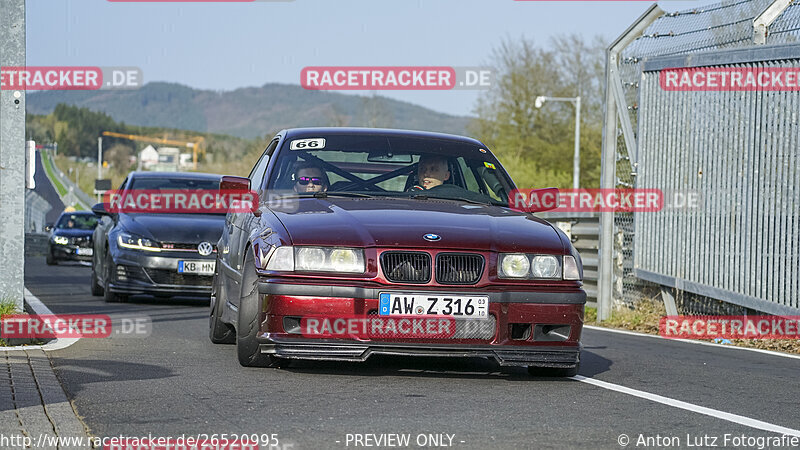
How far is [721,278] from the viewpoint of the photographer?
11.5 m

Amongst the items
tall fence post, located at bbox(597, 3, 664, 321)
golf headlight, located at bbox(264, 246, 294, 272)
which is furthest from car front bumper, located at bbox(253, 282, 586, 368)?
tall fence post, located at bbox(597, 3, 664, 321)

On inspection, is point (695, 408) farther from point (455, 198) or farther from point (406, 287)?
point (455, 198)

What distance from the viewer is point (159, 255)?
13.3m

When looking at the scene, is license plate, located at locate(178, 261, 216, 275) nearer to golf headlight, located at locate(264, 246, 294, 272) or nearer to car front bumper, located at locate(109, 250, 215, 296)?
car front bumper, located at locate(109, 250, 215, 296)

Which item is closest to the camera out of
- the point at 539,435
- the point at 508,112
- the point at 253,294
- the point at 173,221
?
the point at 539,435

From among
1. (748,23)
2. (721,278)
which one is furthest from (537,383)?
(748,23)

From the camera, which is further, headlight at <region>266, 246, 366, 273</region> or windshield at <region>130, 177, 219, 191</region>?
windshield at <region>130, 177, 219, 191</region>

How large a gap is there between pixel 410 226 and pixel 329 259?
1.69ft

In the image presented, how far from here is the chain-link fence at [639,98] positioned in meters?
11.9

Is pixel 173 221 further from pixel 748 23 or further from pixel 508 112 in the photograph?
pixel 508 112

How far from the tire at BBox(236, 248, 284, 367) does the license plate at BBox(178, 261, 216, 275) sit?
20.9 feet

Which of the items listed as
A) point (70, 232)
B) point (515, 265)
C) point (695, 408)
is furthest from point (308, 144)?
point (70, 232)

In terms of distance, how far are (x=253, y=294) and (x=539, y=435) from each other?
7.74 feet

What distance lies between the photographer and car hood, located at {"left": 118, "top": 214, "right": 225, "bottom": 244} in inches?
531
